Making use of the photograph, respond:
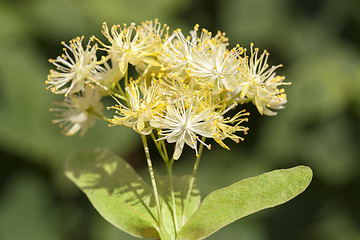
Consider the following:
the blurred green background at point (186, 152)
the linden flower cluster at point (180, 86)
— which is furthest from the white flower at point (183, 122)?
the blurred green background at point (186, 152)

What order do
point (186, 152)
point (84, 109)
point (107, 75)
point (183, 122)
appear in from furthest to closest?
1. point (186, 152)
2. point (84, 109)
3. point (107, 75)
4. point (183, 122)

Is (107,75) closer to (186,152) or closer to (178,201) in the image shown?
(178,201)

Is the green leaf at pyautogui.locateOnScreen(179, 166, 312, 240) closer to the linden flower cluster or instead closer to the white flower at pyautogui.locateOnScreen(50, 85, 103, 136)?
the linden flower cluster

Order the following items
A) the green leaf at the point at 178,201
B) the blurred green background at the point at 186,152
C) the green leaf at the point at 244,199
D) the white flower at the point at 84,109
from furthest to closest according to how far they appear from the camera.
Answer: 1. the blurred green background at the point at 186,152
2. the white flower at the point at 84,109
3. the green leaf at the point at 178,201
4. the green leaf at the point at 244,199

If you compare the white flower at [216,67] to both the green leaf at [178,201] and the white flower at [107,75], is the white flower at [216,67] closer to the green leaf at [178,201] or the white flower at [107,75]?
the white flower at [107,75]

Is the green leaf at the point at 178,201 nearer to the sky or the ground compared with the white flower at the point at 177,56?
nearer to the ground

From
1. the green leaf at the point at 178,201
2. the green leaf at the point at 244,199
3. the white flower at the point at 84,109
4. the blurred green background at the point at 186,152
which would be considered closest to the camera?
the green leaf at the point at 244,199

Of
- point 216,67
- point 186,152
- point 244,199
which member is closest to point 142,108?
point 216,67
